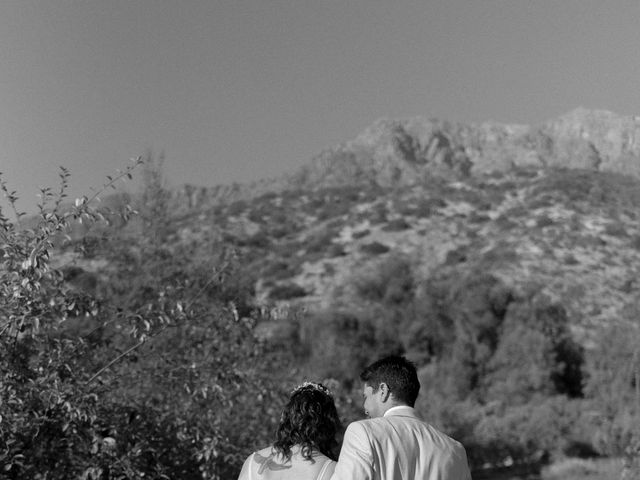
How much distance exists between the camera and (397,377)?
3.31 m

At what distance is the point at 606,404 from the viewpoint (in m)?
25.1

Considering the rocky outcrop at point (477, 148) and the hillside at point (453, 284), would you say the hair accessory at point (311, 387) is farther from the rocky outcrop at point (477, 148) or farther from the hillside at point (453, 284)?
the rocky outcrop at point (477, 148)

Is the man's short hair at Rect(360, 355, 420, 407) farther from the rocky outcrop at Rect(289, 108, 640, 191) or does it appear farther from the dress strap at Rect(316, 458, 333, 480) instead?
the rocky outcrop at Rect(289, 108, 640, 191)

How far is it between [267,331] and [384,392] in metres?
24.9

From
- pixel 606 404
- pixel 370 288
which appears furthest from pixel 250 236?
pixel 606 404

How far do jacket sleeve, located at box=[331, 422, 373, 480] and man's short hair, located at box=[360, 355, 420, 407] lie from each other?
35 centimetres

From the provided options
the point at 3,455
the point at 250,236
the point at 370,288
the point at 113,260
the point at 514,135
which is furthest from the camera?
the point at 514,135

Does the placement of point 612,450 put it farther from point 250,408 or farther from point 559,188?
point 559,188

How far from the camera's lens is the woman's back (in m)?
3.50

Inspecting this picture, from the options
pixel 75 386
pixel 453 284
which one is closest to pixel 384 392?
pixel 75 386

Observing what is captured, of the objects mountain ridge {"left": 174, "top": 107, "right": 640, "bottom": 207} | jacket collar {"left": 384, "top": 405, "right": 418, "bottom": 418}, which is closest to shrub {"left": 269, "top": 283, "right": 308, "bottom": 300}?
jacket collar {"left": 384, "top": 405, "right": 418, "bottom": 418}

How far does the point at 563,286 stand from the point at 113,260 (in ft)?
80.8

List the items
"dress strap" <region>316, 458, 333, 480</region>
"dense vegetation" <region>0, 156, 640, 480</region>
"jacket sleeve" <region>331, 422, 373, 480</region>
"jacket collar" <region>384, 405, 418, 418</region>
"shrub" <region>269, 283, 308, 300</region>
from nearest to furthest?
"jacket sleeve" <region>331, 422, 373, 480</region> < "jacket collar" <region>384, 405, 418, 418</region> < "dress strap" <region>316, 458, 333, 480</region> < "dense vegetation" <region>0, 156, 640, 480</region> < "shrub" <region>269, 283, 308, 300</region>

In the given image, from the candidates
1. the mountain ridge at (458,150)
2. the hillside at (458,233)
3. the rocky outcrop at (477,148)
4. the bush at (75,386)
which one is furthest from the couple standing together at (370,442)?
the rocky outcrop at (477,148)
